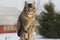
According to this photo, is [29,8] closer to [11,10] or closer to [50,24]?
[50,24]

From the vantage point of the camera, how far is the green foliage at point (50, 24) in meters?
1.49

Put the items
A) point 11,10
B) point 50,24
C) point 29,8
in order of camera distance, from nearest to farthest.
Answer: point 29,8 → point 50,24 → point 11,10

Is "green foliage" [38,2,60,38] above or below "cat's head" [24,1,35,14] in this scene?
below

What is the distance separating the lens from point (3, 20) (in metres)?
1.74

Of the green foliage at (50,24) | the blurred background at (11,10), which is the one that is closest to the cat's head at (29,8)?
the green foliage at (50,24)

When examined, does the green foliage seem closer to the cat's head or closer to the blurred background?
the blurred background

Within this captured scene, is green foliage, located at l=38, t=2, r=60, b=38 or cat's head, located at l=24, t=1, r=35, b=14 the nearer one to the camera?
cat's head, located at l=24, t=1, r=35, b=14

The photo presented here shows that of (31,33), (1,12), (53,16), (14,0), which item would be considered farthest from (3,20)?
(31,33)

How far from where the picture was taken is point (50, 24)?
1487mm

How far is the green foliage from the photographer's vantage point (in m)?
1.49

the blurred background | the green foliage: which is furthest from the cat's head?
the blurred background

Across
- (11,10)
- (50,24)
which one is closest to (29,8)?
(50,24)

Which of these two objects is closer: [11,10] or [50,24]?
[50,24]

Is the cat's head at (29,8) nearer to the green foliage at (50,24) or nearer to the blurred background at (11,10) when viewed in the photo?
the green foliage at (50,24)
